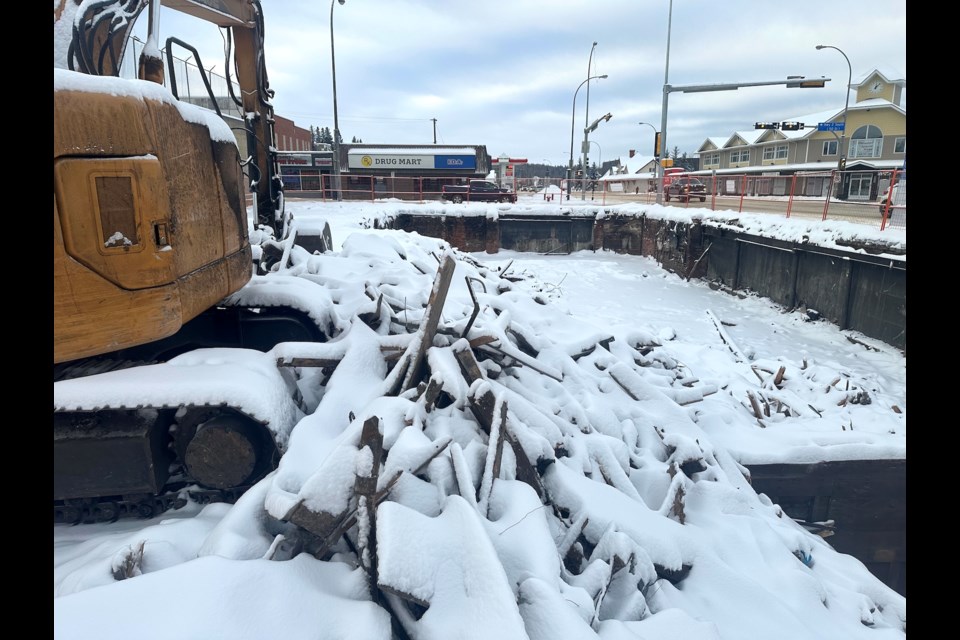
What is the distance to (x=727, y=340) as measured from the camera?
11.2 meters

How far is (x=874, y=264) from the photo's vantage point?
1148 centimetres

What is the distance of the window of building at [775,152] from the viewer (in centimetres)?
5547

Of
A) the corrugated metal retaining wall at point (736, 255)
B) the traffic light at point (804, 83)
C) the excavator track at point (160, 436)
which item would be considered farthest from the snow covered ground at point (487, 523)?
the traffic light at point (804, 83)

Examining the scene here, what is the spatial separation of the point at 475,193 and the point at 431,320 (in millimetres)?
24378

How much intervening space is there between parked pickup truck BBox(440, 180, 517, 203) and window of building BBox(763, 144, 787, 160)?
134ft

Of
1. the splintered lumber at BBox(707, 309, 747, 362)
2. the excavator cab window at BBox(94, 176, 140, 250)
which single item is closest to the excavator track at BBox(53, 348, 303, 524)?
the excavator cab window at BBox(94, 176, 140, 250)

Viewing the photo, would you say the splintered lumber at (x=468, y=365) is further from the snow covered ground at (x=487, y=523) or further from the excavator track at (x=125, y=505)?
the excavator track at (x=125, y=505)

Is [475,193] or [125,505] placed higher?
[475,193]

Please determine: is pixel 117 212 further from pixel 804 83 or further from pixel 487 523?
pixel 804 83

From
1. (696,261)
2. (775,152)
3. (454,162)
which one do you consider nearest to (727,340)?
(696,261)

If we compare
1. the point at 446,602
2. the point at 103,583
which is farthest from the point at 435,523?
the point at 103,583

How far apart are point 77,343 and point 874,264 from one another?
531 inches
